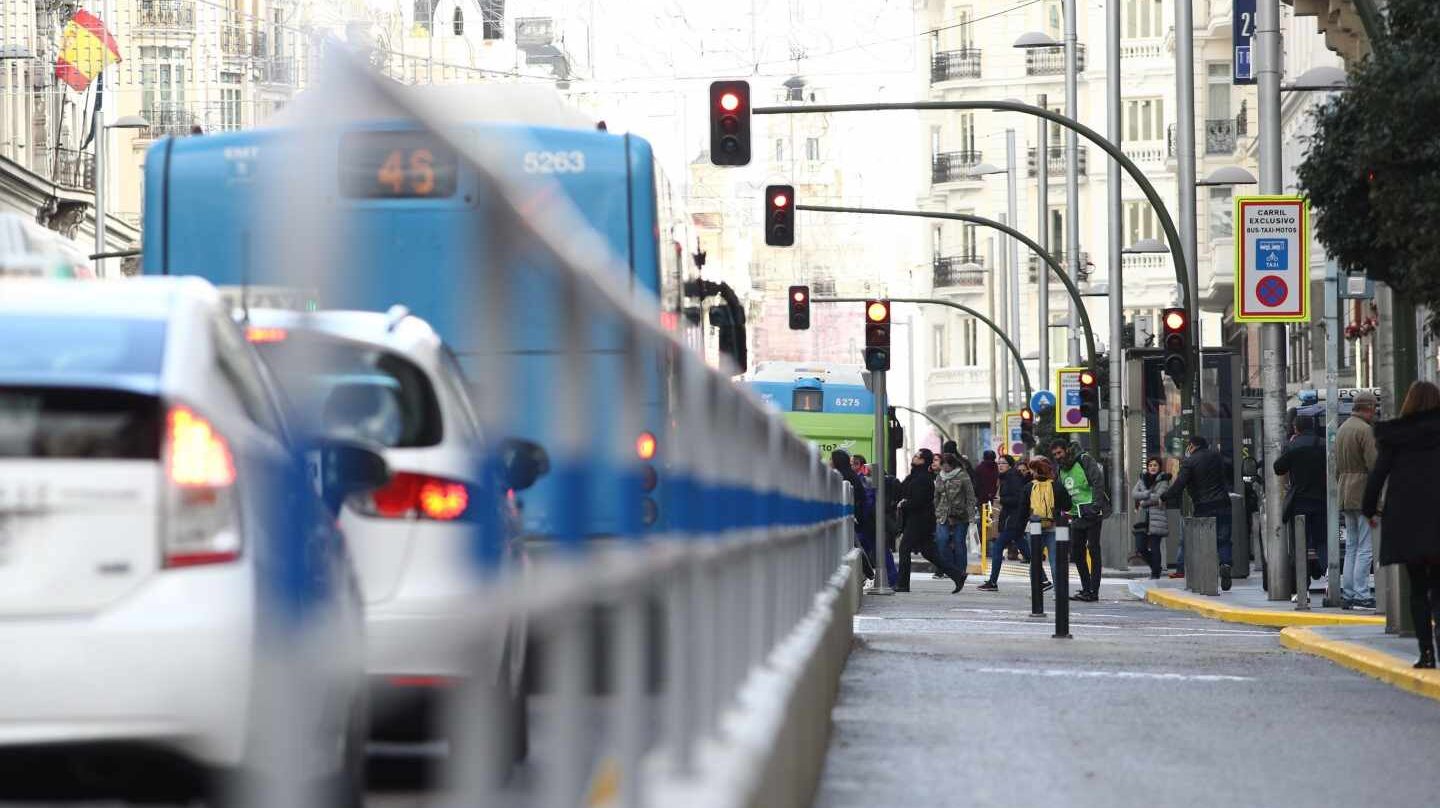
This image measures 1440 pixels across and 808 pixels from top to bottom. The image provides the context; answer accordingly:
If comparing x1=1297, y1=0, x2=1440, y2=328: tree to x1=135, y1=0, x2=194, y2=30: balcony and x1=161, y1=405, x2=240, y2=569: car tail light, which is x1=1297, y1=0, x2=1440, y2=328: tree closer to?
x1=161, y1=405, x2=240, y2=569: car tail light

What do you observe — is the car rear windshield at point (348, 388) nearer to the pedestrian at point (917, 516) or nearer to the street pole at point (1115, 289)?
the pedestrian at point (917, 516)

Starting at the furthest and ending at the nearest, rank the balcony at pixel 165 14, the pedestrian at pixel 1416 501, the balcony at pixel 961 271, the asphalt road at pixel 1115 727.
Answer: the balcony at pixel 961 271, the balcony at pixel 165 14, the pedestrian at pixel 1416 501, the asphalt road at pixel 1115 727

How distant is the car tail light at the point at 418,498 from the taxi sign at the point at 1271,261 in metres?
21.4

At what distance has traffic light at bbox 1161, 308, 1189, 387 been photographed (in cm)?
3334

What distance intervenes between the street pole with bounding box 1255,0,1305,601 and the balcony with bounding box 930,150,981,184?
233 ft

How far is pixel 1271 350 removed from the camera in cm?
2762

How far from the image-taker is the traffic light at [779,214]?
3844 centimetres

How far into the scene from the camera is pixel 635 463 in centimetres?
392

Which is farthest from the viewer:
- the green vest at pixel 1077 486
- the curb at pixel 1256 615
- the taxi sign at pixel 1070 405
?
the taxi sign at pixel 1070 405

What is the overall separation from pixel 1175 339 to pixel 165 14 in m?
50.5

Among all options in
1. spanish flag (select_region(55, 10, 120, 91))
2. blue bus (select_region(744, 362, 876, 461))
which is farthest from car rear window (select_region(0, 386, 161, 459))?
spanish flag (select_region(55, 10, 120, 91))

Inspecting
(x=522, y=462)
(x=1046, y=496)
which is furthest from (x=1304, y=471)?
(x=522, y=462)

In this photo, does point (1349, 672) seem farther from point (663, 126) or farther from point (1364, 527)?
point (663, 126)

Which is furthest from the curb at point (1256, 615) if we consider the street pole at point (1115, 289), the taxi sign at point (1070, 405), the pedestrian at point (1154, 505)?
the taxi sign at point (1070, 405)
